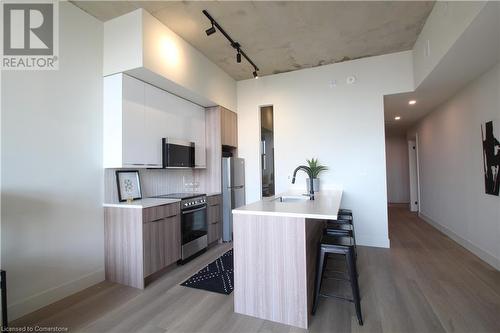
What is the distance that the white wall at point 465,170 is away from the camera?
2.95 m

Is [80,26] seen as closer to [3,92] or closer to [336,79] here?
[3,92]

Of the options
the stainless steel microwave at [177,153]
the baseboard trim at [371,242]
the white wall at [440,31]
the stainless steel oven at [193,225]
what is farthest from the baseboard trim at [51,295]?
the white wall at [440,31]

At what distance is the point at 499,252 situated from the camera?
2.83 meters

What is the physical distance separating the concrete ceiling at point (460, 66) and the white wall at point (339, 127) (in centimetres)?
44

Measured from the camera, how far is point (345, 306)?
2178 millimetres

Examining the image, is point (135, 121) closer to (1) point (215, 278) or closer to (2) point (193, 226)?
(2) point (193, 226)

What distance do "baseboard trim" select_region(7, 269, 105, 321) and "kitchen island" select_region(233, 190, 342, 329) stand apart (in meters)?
1.74

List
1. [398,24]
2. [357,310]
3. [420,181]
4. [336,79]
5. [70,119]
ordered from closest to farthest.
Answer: [357,310], [70,119], [398,24], [336,79], [420,181]

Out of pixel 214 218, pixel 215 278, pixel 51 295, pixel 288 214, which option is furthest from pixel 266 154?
pixel 51 295

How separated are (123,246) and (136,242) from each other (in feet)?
0.77

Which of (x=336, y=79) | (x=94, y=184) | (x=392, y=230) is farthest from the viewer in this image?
(x=392, y=230)

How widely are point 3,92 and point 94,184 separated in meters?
1.14

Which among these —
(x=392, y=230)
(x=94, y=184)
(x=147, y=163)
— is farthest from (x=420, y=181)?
(x=94, y=184)

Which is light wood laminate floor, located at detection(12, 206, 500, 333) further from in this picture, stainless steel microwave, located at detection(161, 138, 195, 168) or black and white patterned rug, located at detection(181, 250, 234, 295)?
stainless steel microwave, located at detection(161, 138, 195, 168)
